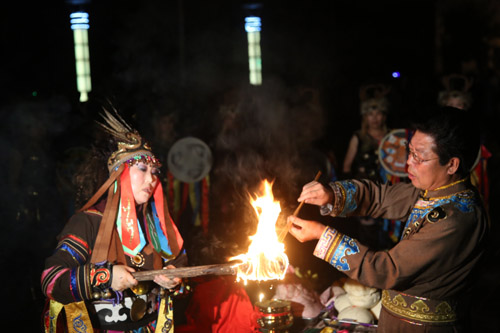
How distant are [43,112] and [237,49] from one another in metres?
4.97

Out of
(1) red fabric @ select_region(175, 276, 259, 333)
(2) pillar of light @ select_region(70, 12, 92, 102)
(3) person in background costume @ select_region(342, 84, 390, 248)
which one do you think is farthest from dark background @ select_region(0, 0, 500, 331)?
(1) red fabric @ select_region(175, 276, 259, 333)

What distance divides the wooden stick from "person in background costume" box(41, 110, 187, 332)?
0.19 feet

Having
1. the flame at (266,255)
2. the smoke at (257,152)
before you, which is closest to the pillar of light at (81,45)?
the smoke at (257,152)

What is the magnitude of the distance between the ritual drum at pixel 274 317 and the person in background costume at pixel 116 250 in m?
0.80

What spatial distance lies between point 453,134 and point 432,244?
649 millimetres

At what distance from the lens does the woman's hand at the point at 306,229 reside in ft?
9.35

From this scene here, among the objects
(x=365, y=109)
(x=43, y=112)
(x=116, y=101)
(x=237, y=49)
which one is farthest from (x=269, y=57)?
(x=116, y=101)

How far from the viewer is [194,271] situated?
2775 mm

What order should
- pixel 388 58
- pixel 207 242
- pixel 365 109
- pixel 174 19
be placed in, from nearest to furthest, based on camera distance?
pixel 207 242, pixel 365 109, pixel 174 19, pixel 388 58

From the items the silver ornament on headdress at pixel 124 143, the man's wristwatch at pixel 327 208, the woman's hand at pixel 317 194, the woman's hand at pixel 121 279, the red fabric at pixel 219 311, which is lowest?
the red fabric at pixel 219 311

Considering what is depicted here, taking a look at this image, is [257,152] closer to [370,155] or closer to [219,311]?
[370,155]

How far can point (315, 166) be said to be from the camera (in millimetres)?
6891

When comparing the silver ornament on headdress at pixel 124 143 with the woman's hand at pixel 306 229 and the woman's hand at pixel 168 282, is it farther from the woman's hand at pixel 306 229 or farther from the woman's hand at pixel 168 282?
the woman's hand at pixel 306 229

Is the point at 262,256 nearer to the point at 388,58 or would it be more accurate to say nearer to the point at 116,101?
the point at 116,101
